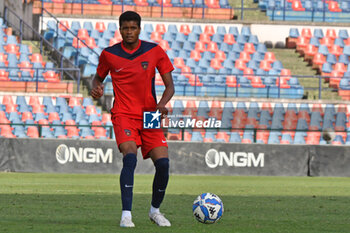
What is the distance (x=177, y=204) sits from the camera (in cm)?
1055

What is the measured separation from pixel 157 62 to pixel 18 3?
2113 cm

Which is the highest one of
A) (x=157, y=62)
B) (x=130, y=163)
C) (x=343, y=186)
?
(x=157, y=62)

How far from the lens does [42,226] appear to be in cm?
736

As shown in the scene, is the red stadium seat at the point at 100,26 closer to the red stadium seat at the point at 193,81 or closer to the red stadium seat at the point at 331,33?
the red stadium seat at the point at 193,81

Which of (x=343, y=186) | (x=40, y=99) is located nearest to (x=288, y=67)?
(x=40, y=99)

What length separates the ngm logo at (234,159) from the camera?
19.6m

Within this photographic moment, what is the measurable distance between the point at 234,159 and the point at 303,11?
43.2 feet

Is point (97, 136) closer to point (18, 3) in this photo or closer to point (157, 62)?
point (18, 3)

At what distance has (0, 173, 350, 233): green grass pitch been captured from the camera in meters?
7.60

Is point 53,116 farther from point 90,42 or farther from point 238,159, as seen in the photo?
point 90,42

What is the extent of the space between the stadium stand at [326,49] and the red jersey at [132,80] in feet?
63.5

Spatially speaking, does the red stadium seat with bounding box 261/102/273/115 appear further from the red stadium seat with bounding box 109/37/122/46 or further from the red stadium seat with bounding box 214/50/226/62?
the red stadium seat with bounding box 109/37/122/46

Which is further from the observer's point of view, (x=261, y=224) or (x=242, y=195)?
(x=242, y=195)

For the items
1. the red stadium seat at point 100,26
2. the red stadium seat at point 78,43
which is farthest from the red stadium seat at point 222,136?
the red stadium seat at point 100,26
